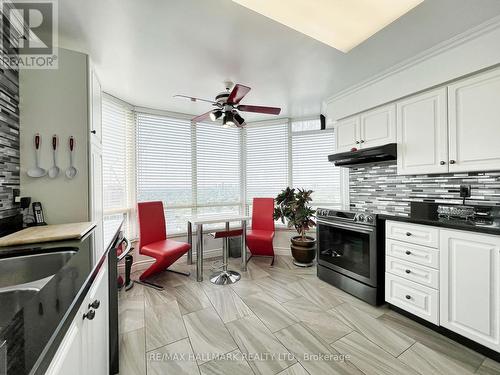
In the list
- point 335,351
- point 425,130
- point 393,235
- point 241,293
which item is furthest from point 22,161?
point 425,130

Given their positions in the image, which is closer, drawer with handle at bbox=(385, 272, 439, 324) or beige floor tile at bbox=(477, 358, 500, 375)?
beige floor tile at bbox=(477, 358, 500, 375)

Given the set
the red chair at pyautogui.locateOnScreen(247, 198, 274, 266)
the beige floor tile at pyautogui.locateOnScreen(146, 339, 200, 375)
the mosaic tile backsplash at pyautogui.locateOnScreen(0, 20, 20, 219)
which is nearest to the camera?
the mosaic tile backsplash at pyautogui.locateOnScreen(0, 20, 20, 219)

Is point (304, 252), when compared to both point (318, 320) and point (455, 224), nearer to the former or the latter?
point (318, 320)

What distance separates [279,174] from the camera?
3.96m

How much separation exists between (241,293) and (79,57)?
2.68m

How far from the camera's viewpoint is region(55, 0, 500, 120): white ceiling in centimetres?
146

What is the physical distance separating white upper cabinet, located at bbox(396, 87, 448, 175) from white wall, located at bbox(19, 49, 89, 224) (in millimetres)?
2944

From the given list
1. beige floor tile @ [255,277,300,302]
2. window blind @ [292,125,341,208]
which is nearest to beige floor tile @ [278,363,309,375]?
beige floor tile @ [255,277,300,302]

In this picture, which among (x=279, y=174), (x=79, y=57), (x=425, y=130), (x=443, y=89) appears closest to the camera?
(x=79, y=57)

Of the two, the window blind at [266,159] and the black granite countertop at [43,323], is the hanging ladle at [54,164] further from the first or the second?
the window blind at [266,159]

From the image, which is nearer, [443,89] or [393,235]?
[443,89]

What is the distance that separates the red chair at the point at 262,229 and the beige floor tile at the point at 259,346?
1333mm

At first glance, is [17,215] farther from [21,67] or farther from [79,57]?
[79,57]

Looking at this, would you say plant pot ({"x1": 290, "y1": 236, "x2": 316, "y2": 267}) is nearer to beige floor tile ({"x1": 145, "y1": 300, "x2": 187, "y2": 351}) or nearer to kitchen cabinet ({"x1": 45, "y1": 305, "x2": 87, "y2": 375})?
beige floor tile ({"x1": 145, "y1": 300, "x2": 187, "y2": 351})
